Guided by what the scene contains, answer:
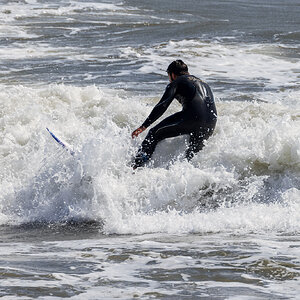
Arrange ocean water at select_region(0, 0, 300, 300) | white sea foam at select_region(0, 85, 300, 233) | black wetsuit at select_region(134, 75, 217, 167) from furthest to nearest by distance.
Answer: black wetsuit at select_region(134, 75, 217, 167) → white sea foam at select_region(0, 85, 300, 233) → ocean water at select_region(0, 0, 300, 300)

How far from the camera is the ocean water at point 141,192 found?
201 inches

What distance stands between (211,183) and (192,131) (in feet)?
2.30

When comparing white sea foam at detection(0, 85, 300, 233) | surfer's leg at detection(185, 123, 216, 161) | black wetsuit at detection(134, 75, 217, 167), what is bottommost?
white sea foam at detection(0, 85, 300, 233)

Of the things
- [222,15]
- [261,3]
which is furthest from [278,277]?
[261,3]

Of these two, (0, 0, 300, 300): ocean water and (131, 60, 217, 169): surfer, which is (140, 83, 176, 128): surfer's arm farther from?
(0, 0, 300, 300): ocean water

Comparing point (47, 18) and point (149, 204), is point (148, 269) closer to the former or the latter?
point (149, 204)

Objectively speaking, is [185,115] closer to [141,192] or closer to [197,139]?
[197,139]

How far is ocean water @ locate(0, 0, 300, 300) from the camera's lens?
16.8ft

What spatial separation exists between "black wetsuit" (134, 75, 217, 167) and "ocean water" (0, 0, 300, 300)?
0.78 feet

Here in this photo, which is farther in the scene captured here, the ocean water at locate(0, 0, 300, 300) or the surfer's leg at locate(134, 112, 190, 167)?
the surfer's leg at locate(134, 112, 190, 167)

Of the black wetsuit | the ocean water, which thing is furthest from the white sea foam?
the black wetsuit

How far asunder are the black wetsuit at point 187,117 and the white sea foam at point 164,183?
23 centimetres

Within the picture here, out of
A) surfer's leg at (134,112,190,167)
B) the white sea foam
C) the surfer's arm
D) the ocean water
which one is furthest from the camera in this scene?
surfer's leg at (134,112,190,167)

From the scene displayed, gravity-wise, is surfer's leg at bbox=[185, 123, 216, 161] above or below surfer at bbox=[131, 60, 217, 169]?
below
